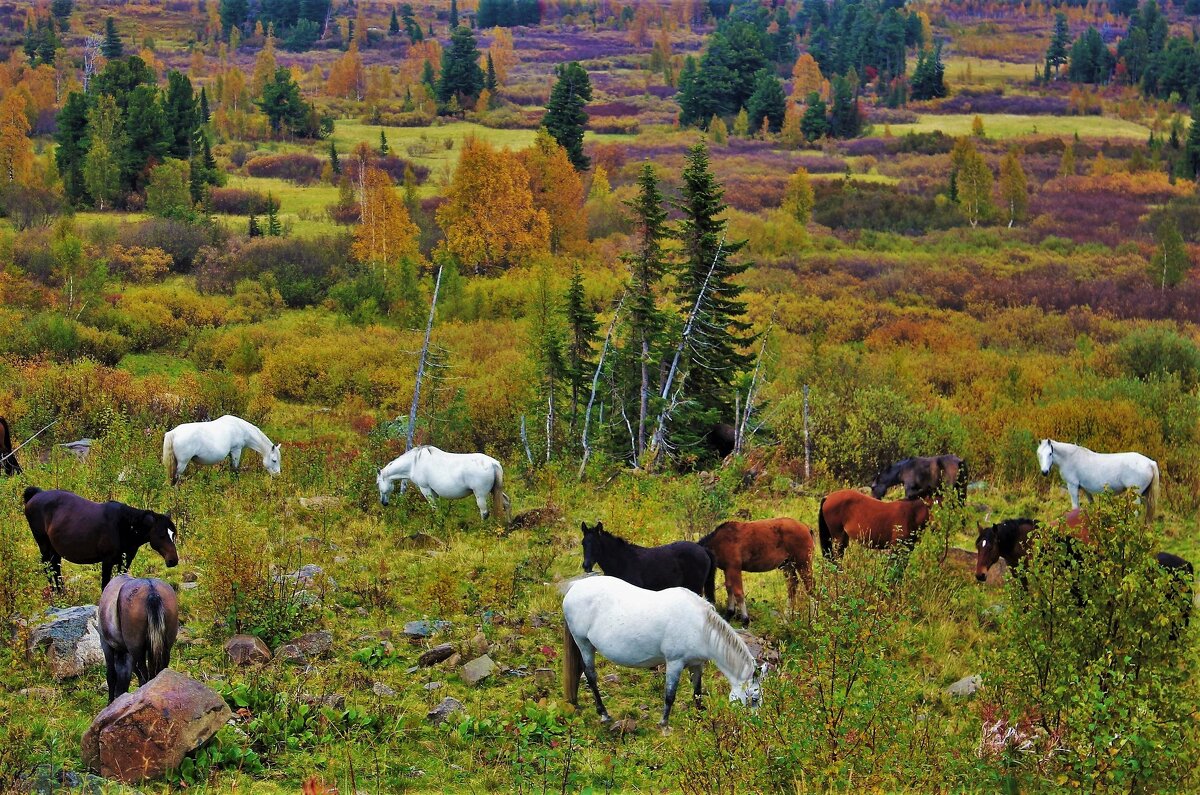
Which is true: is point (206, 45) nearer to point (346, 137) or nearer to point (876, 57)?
point (346, 137)

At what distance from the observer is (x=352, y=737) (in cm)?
→ 913

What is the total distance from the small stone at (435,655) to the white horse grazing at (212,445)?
→ 25.0 feet

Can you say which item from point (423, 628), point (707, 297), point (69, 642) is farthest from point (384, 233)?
point (69, 642)

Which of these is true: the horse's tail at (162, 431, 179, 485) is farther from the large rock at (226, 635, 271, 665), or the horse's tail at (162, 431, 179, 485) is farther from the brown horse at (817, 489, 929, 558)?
the brown horse at (817, 489, 929, 558)

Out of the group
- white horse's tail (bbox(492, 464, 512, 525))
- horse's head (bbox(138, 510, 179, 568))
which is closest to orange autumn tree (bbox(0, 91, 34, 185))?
white horse's tail (bbox(492, 464, 512, 525))

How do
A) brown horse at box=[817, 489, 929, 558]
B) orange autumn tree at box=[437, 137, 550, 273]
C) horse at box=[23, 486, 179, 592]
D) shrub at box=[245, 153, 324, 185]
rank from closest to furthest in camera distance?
horse at box=[23, 486, 179, 592] < brown horse at box=[817, 489, 929, 558] < orange autumn tree at box=[437, 137, 550, 273] < shrub at box=[245, 153, 324, 185]

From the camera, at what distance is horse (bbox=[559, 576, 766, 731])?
955 cm

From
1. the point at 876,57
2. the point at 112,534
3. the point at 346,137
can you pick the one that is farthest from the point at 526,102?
the point at 112,534

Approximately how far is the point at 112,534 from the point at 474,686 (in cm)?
401

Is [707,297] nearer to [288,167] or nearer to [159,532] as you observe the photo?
[159,532]

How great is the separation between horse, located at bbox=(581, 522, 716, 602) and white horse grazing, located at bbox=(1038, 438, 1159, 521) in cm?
759

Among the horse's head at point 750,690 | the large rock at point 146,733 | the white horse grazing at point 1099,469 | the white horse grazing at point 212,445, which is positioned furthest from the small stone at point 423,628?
the white horse grazing at point 1099,469

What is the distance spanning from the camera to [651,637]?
382 inches

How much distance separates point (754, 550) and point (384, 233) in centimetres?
3304
